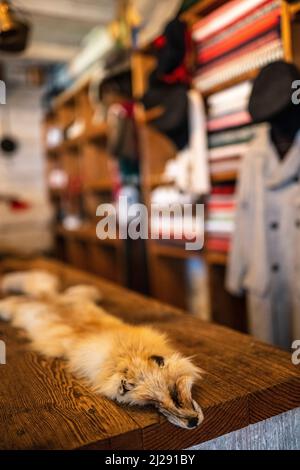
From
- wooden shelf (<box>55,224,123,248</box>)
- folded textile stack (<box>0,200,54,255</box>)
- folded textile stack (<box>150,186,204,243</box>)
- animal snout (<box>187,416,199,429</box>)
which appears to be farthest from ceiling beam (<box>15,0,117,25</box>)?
animal snout (<box>187,416,199,429</box>)

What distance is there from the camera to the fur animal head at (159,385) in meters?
0.97

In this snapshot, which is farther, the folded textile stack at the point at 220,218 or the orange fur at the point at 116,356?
the folded textile stack at the point at 220,218

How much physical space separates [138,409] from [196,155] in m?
2.15

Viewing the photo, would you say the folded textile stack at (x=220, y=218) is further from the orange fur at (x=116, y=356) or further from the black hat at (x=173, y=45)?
the orange fur at (x=116, y=356)

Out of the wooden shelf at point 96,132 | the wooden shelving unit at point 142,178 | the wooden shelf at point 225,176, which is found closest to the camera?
the wooden shelf at point 225,176

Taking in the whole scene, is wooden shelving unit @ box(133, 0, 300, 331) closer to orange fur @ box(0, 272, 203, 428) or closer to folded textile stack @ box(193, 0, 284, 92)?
folded textile stack @ box(193, 0, 284, 92)

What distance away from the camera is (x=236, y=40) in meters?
2.67

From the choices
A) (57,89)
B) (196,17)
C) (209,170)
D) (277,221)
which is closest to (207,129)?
(209,170)

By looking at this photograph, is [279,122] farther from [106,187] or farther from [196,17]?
[106,187]

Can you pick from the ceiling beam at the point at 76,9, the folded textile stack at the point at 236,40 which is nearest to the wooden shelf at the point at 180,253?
the folded textile stack at the point at 236,40

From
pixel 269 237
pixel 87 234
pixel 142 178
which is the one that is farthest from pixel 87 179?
pixel 269 237

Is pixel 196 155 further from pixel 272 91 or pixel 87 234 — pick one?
pixel 87 234

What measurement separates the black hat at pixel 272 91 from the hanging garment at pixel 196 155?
645 millimetres

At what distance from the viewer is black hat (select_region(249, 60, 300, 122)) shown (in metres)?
2.15
